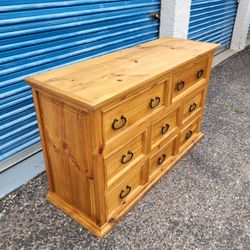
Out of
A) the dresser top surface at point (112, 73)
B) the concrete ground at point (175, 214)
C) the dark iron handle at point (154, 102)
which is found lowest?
the concrete ground at point (175, 214)

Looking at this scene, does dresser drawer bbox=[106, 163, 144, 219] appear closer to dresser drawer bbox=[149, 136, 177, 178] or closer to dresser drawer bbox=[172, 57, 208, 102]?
dresser drawer bbox=[149, 136, 177, 178]

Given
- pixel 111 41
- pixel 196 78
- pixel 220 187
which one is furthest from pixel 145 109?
pixel 111 41

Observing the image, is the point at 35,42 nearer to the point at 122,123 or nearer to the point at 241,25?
the point at 122,123

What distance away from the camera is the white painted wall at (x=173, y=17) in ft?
11.8

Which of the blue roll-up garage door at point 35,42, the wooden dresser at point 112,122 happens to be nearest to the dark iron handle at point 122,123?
the wooden dresser at point 112,122

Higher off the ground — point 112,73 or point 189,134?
point 112,73

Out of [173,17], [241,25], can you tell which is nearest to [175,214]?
[173,17]

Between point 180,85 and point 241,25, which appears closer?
point 180,85

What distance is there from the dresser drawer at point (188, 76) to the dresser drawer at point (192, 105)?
15 cm

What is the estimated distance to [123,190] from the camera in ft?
6.98

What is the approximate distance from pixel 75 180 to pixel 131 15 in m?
2.23

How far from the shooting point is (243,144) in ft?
10.2

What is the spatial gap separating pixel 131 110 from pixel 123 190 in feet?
2.21

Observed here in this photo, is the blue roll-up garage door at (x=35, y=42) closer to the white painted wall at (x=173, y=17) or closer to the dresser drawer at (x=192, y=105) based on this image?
the white painted wall at (x=173, y=17)
